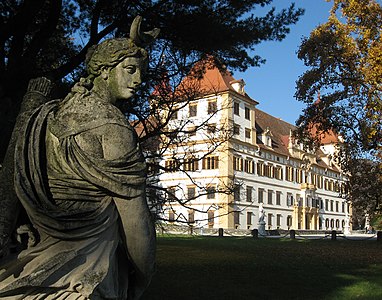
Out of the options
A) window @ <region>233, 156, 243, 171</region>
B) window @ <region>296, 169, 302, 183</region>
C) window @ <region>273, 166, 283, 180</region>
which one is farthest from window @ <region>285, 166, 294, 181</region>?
window @ <region>233, 156, 243, 171</region>

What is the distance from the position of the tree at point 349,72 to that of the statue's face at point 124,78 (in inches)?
783

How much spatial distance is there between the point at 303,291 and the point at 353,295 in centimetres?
90

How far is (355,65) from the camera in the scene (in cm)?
2191

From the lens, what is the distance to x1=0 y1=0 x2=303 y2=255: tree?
25.8 feet

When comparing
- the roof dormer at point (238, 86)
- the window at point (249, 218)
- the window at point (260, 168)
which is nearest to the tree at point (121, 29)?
the roof dormer at point (238, 86)

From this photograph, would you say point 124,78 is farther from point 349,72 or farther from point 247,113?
point 247,113

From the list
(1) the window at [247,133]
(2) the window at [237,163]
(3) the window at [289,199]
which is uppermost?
(1) the window at [247,133]

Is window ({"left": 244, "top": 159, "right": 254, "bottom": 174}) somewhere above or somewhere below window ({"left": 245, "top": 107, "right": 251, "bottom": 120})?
below

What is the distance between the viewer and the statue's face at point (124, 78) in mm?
2084

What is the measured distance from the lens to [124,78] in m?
2.09

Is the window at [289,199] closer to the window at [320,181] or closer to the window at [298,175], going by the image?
the window at [298,175]

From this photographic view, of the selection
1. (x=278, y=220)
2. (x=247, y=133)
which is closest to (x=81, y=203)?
(x=247, y=133)

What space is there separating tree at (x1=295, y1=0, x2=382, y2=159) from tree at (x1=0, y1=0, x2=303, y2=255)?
12499mm

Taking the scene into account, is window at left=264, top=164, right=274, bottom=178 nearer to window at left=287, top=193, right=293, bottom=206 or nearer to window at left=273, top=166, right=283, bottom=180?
window at left=273, top=166, right=283, bottom=180
